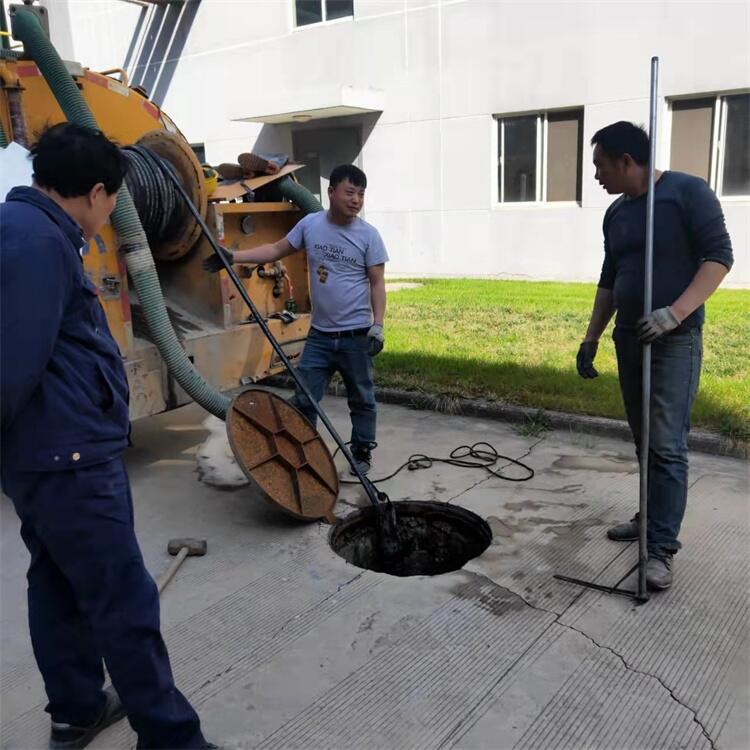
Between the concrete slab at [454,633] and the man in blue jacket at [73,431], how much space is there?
48cm

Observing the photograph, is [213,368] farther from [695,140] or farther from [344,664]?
[695,140]

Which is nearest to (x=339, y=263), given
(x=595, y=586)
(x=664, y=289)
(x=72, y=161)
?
(x=664, y=289)

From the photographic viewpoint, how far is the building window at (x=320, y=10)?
Answer: 13180mm

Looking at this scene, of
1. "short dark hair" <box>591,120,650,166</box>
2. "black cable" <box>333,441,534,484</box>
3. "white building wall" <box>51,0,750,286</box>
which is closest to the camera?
"short dark hair" <box>591,120,650,166</box>

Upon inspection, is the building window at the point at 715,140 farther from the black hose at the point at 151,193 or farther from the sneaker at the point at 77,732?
the sneaker at the point at 77,732

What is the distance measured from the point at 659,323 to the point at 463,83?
1027 cm

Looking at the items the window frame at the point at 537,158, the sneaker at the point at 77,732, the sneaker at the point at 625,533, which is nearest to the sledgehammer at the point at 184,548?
the sneaker at the point at 77,732

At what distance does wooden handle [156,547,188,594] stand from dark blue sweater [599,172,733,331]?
2.34m

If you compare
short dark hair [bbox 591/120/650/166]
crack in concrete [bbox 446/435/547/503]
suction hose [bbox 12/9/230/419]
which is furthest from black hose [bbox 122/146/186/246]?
short dark hair [bbox 591/120/650/166]

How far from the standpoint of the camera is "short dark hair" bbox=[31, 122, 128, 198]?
1948mm

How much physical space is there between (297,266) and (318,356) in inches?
44.6

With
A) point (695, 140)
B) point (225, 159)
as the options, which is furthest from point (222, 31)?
point (695, 140)

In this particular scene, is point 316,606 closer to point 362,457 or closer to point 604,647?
point 604,647

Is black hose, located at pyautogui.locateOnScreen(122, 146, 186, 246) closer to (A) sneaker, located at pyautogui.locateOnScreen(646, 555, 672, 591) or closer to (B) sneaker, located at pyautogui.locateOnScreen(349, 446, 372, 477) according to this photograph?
(B) sneaker, located at pyautogui.locateOnScreen(349, 446, 372, 477)
